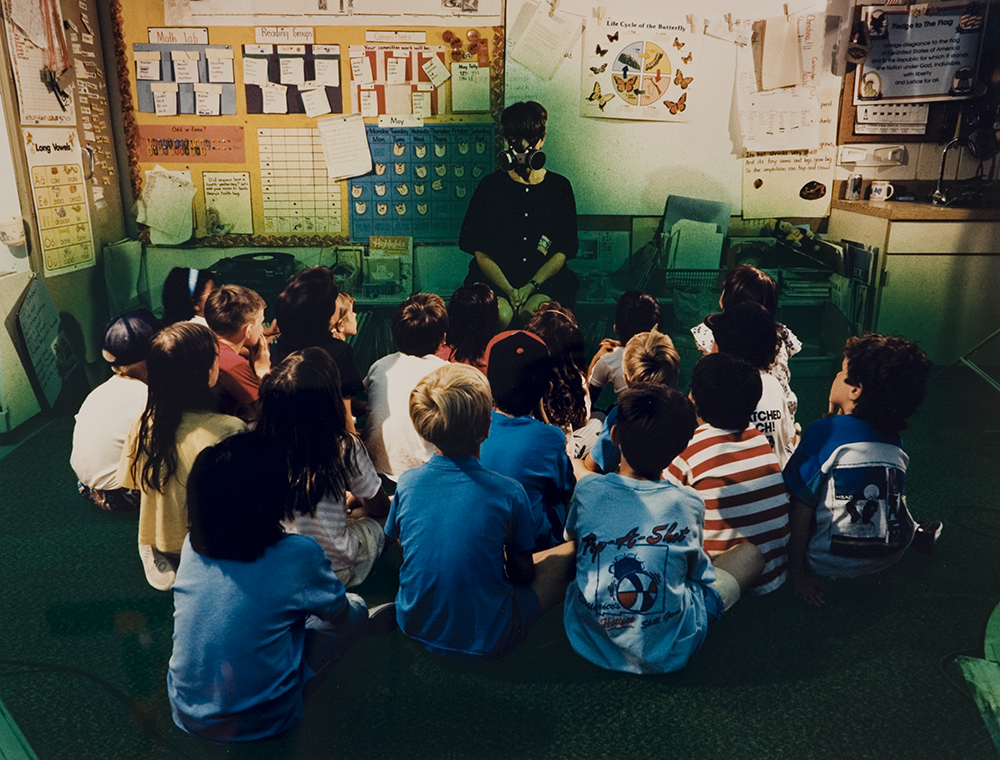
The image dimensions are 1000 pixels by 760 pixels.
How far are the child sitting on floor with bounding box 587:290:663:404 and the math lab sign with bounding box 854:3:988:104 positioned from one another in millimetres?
1454

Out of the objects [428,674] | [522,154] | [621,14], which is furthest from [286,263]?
[428,674]

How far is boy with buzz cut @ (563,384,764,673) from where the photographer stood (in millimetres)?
1573

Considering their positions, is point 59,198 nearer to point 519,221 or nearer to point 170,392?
point 170,392

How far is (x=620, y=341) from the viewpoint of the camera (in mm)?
2676

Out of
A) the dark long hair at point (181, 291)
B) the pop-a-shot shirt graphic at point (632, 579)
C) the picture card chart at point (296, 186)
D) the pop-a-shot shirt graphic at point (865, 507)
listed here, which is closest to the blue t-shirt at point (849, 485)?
the pop-a-shot shirt graphic at point (865, 507)

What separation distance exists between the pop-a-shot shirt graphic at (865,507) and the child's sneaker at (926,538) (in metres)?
0.34

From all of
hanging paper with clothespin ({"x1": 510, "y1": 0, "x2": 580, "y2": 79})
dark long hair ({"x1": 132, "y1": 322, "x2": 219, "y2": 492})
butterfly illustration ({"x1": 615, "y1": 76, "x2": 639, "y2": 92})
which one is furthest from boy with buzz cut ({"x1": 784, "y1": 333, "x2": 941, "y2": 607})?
hanging paper with clothespin ({"x1": 510, "y1": 0, "x2": 580, "y2": 79})

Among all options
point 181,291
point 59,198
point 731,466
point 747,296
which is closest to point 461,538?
point 731,466

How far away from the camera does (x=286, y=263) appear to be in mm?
3145

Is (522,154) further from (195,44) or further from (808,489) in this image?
(808,489)

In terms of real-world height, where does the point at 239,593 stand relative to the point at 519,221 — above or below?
below

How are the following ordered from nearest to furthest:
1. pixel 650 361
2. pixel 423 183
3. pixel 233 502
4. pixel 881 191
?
pixel 233 502
pixel 650 361
pixel 423 183
pixel 881 191

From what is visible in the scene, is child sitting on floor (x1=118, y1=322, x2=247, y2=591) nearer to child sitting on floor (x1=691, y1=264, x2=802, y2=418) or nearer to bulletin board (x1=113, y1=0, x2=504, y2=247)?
bulletin board (x1=113, y1=0, x2=504, y2=247)

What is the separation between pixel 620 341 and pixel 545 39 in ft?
4.08
